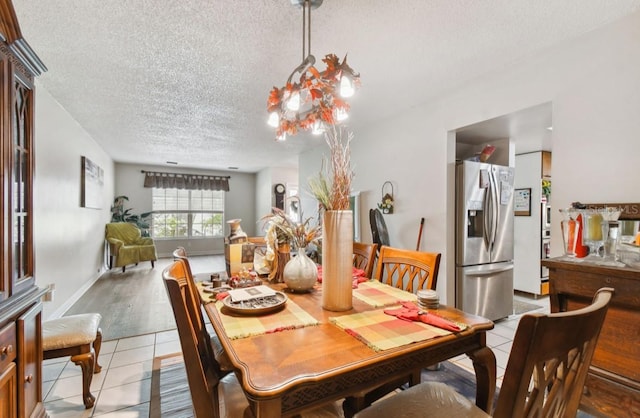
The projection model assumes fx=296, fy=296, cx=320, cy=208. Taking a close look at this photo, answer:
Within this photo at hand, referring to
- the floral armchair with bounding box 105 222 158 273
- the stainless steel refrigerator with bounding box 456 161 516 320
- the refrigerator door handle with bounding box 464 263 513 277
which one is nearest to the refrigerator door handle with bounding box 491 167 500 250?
the stainless steel refrigerator with bounding box 456 161 516 320

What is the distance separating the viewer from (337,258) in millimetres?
1258

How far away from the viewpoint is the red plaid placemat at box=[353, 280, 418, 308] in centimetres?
142

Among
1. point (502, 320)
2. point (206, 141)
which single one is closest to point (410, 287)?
point (502, 320)

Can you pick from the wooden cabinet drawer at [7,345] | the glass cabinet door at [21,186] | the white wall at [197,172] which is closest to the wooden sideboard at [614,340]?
the wooden cabinet drawer at [7,345]

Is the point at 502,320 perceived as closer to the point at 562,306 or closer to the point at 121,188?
the point at 562,306

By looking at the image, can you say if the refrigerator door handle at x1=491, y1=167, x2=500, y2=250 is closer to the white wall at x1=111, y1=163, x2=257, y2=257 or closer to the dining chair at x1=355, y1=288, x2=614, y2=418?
the dining chair at x1=355, y1=288, x2=614, y2=418

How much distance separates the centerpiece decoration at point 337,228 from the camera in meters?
1.25

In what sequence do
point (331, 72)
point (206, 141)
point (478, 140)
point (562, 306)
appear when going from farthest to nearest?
point (206, 141), point (478, 140), point (562, 306), point (331, 72)

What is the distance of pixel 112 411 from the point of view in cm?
179

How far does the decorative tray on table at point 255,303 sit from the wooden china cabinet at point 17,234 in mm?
871

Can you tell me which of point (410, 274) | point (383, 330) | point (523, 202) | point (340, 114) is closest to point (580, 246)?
point (410, 274)

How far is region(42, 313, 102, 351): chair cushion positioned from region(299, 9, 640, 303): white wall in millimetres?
2907

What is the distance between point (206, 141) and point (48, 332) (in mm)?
3678

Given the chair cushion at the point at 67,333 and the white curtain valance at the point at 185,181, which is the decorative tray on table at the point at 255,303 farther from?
the white curtain valance at the point at 185,181
